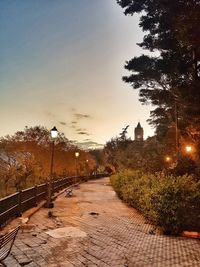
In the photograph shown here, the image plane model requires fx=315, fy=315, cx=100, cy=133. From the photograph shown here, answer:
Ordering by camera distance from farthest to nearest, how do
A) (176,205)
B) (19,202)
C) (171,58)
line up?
(171,58), (19,202), (176,205)

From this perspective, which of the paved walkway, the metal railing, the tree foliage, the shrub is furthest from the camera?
the tree foliage

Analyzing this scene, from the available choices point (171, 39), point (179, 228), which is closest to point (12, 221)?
point (179, 228)

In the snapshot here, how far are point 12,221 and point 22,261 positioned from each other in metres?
4.51

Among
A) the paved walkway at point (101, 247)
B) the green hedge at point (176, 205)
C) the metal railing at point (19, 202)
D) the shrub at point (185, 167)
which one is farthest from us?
the shrub at point (185, 167)

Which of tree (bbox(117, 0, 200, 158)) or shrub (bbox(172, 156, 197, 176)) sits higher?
tree (bbox(117, 0, 200, 158))

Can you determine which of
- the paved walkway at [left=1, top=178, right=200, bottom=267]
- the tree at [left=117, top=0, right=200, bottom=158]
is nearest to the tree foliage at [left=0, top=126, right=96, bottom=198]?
the tree at [left=117, top=0, right=200, bottom=158]

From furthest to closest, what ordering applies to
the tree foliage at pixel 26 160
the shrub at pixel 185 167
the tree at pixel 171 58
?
the tree foliage at pixel 26 160, the shrub at pixel 185 167, the tree at pixel 171 58

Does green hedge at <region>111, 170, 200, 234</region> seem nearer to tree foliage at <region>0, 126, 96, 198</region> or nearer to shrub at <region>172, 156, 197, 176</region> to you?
shrub at <region>172, 156, 197, 176</region>

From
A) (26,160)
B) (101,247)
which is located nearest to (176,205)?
(101,247)

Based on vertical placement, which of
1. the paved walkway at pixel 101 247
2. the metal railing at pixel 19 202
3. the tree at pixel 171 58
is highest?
the tree at pixel 171 58

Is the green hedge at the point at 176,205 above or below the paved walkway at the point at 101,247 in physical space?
above

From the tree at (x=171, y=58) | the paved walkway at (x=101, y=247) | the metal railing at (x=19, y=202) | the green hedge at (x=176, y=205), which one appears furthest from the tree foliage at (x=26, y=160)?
the green hedge at (x=176, y=205)

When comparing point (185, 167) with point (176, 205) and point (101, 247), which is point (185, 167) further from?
point (101, 247)

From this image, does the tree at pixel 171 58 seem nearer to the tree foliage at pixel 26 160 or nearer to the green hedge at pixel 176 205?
the green hedge at pixel 176 205
